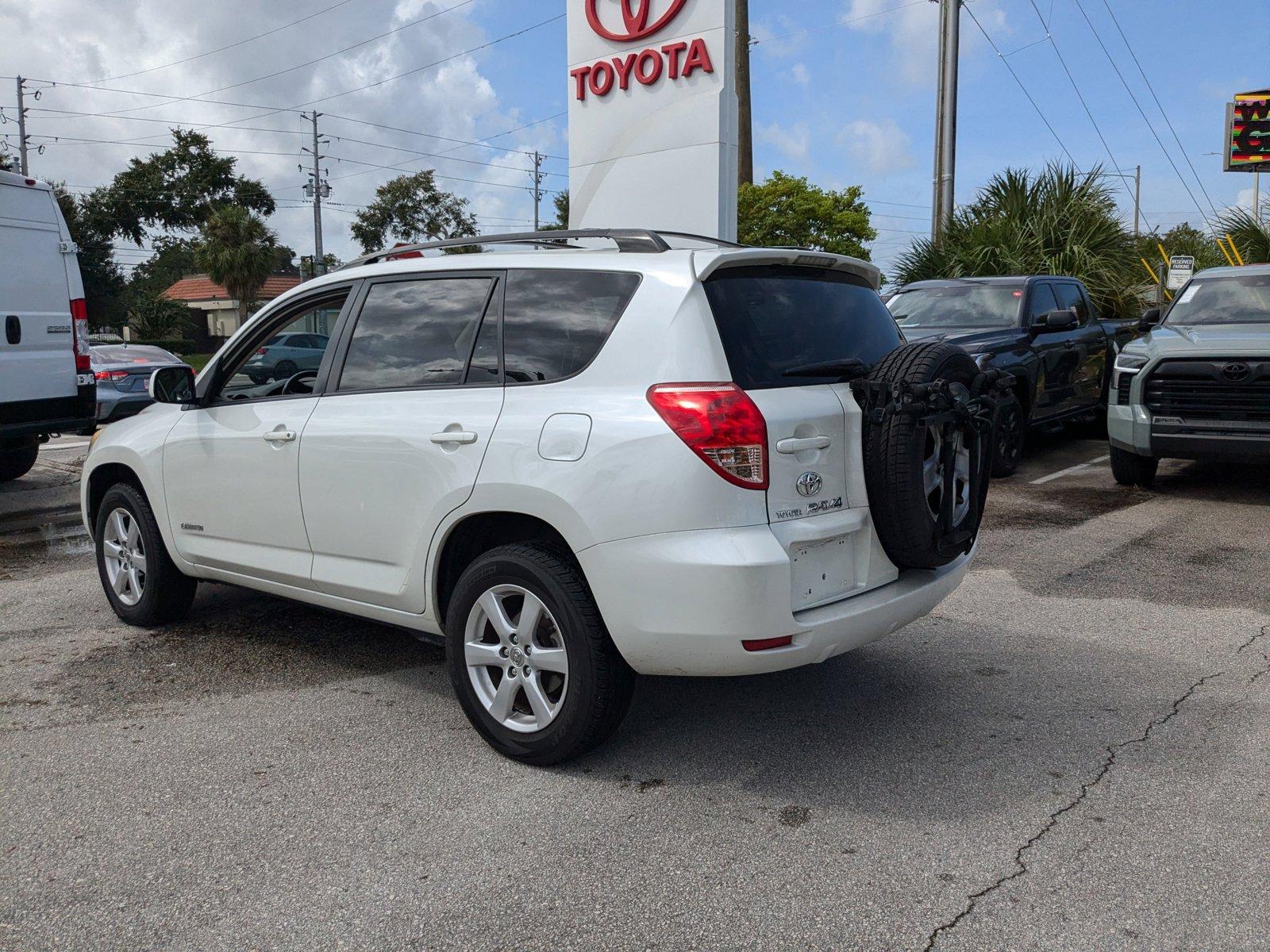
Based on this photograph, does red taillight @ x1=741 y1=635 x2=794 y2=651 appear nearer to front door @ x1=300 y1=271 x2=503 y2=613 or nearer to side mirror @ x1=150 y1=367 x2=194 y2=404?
front door @ x1=300 y1=271 x2=503 y2=613

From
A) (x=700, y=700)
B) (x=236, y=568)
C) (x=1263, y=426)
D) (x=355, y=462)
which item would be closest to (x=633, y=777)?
(x=700, y=700)

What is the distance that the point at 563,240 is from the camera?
4219mm

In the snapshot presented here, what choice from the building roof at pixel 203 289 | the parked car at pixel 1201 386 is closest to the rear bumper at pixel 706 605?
the parked car at pixel 1201 386

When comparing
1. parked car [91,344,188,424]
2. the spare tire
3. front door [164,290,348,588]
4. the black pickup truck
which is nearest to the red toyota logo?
the black pickup truck

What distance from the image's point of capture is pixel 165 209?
190 ft

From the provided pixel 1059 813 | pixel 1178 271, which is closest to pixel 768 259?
pixel 1059 813

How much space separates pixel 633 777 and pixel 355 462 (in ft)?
5.24

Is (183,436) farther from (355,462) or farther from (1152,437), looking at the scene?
(1152,437)

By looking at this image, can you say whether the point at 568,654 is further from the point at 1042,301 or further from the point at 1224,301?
the point at 1042,301

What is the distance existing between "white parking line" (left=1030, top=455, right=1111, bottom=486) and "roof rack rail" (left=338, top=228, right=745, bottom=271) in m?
6.52

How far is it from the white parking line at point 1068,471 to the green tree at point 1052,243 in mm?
7220

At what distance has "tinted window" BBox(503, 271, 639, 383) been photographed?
368 centimetres

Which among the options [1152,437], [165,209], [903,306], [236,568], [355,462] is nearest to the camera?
[355,462]

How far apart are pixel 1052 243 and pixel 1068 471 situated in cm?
923
